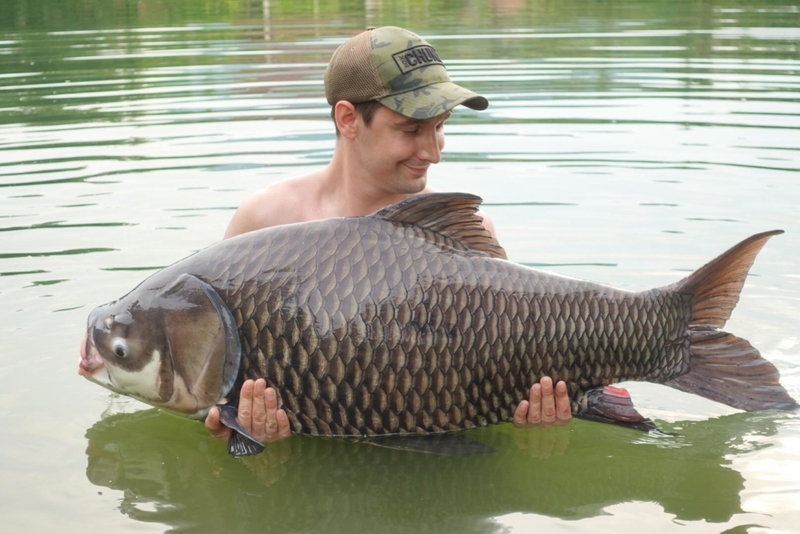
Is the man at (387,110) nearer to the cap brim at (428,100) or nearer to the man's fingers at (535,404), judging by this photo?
the cap brim at (428,100)

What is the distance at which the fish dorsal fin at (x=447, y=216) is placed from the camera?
342 cm

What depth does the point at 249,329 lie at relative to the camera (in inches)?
129

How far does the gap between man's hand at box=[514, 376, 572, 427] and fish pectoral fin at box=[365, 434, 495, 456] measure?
150 mm

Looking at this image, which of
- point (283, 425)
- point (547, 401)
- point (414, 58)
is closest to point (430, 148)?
point (414, 58)

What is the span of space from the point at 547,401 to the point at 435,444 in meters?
0.36

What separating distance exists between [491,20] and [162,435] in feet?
45.7

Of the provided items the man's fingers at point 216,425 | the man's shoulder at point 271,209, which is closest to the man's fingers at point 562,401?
the man's fingers at point 216,425

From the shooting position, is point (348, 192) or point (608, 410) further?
point (348, 192)

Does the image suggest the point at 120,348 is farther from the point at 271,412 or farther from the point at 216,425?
the point at 271,412

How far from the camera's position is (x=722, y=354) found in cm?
352

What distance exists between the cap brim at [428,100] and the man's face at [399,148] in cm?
7

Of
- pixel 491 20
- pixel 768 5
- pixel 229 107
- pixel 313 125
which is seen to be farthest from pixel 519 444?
pixel 768 5

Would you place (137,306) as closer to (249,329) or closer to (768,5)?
(249,329)

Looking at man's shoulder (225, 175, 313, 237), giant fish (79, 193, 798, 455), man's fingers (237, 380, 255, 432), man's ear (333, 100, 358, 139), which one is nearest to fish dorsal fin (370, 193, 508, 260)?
giant fish (79, 193, 798, 455)
